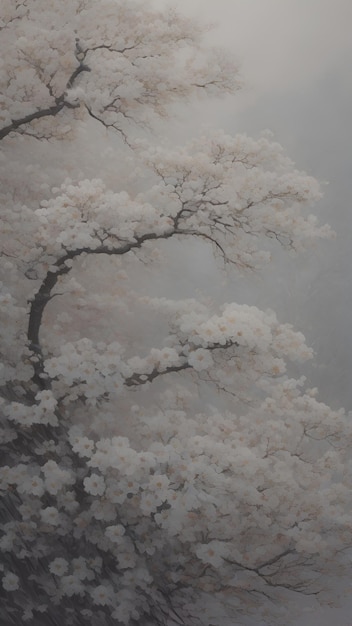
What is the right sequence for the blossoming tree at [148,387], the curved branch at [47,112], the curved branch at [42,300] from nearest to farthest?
1. the blossoming tree at [148,387]
2. the curved branch at [42,300]
3. the curved branch at [47,112]

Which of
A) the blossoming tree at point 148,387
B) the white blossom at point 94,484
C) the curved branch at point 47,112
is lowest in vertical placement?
the white blossom at point 94,484

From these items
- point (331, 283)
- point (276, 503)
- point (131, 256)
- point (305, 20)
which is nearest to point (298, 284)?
point (331, 283)

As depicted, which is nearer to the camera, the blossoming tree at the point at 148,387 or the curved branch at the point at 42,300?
the blossoming tree at the point at 148,387

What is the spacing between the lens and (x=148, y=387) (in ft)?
18.6

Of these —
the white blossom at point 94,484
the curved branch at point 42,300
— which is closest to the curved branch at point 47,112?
the curved branch at point 42,300

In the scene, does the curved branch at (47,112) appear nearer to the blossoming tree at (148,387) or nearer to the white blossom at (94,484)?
the blossoming tree at (148,387)

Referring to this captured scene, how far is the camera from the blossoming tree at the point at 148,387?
4.82 m

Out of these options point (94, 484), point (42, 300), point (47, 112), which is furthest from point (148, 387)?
point (47, 112)

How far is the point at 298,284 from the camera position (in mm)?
23422

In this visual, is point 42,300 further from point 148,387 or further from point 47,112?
point 47,112

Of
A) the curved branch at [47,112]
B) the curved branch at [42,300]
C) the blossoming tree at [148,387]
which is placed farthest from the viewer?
the curved branch at [47,112]

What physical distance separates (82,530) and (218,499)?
5.08 feet

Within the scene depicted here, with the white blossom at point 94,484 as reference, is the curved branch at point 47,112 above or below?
above

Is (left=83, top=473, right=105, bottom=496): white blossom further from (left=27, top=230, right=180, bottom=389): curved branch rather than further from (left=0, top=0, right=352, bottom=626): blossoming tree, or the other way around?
(left=27, top=230, right=180, bottom=389): curved branch
